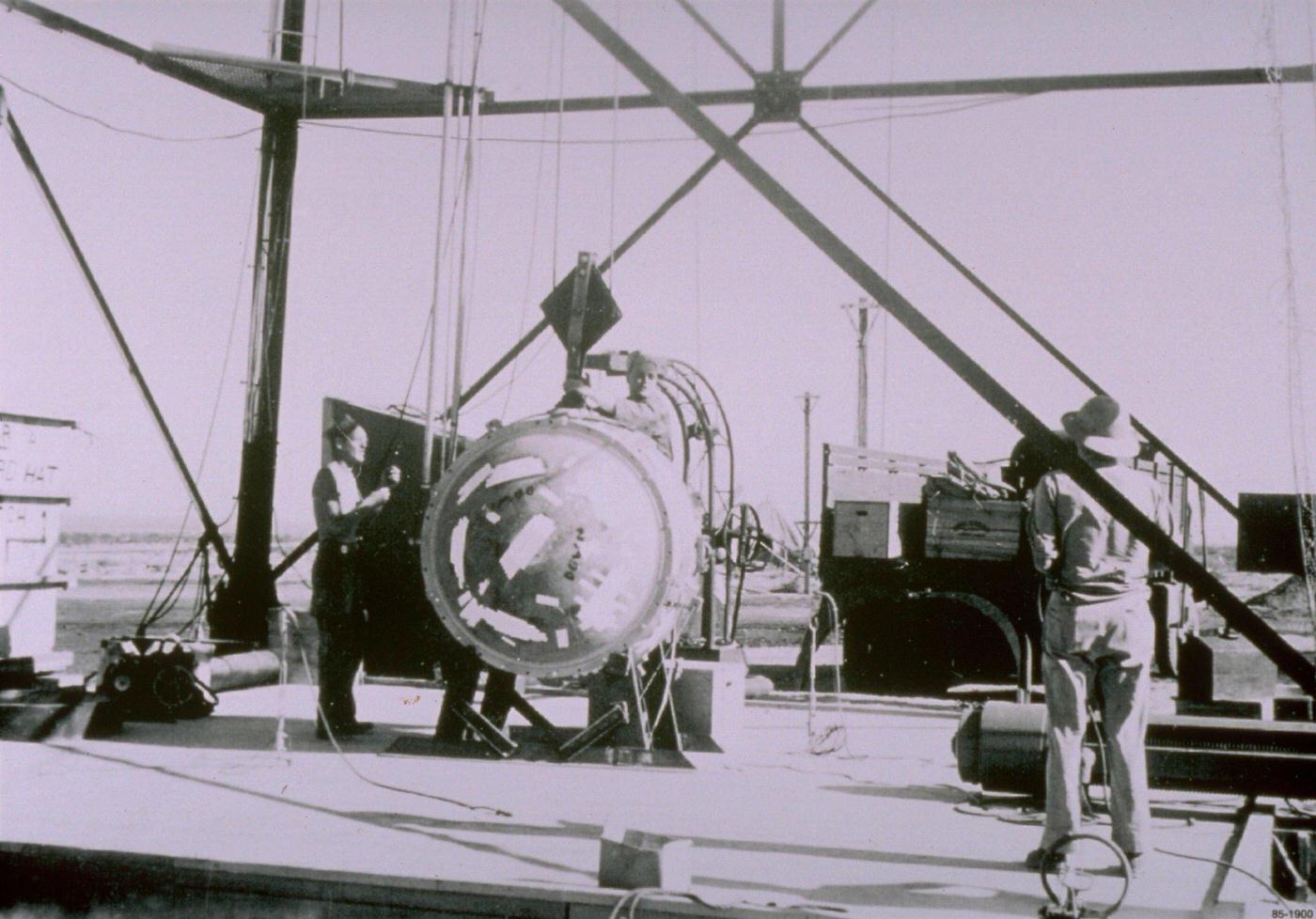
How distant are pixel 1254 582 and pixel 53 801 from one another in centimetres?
5665

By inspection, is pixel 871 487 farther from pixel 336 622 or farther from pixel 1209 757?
pixel 1209 757

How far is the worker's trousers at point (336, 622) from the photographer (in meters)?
8.38

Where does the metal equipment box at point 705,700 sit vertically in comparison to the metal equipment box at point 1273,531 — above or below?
below

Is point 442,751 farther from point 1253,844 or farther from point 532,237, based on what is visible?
point 1253,844

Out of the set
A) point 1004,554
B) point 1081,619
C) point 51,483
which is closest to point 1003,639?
point 1004,554

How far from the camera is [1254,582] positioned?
55.1 meters

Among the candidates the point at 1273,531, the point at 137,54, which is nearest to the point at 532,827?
the point at 1273,531

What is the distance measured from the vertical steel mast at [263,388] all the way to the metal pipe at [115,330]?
272 mm

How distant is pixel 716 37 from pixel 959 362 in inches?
148

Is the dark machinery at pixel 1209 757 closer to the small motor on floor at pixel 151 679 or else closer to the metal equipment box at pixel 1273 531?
the metal equipment box at pixel 1273 531

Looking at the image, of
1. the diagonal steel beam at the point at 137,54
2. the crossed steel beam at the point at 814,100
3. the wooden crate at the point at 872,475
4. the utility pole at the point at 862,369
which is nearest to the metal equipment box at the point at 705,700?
the crossed steel beam at the point at 814,100

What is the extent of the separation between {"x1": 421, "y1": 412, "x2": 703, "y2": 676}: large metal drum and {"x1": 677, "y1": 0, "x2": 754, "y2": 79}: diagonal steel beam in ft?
9.31

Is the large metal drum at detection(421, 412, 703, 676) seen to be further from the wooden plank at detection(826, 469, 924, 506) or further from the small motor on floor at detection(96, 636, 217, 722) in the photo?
the wooden plank at detection(826, 469, 924, 506)

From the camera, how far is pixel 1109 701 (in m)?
5.63
